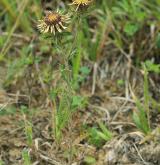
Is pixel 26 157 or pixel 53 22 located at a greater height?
pixel 53 22

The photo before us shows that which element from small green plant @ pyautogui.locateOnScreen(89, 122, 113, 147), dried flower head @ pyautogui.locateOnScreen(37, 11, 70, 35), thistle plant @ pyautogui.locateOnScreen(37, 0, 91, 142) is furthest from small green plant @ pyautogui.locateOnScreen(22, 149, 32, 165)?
dried flower head @ pyautogui.locateOnScreen(37, 11, 70, 35)

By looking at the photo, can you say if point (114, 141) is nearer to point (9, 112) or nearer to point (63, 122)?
point (63, 122)

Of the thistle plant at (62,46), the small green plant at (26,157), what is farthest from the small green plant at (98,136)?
the small green plant at (26,157)

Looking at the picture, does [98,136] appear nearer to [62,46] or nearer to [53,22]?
[62,46]

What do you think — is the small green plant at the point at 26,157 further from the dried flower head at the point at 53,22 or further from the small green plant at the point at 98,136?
the dried flower head at the point at 53,22

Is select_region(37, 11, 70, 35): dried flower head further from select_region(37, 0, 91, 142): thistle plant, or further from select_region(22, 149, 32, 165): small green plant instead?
select_region(22, 149, 32, 165): small green plant

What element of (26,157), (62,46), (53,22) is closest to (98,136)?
(26,157)

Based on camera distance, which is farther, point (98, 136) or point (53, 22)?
point (98, 136)

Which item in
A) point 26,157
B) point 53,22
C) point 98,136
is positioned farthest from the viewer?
point 98,136
